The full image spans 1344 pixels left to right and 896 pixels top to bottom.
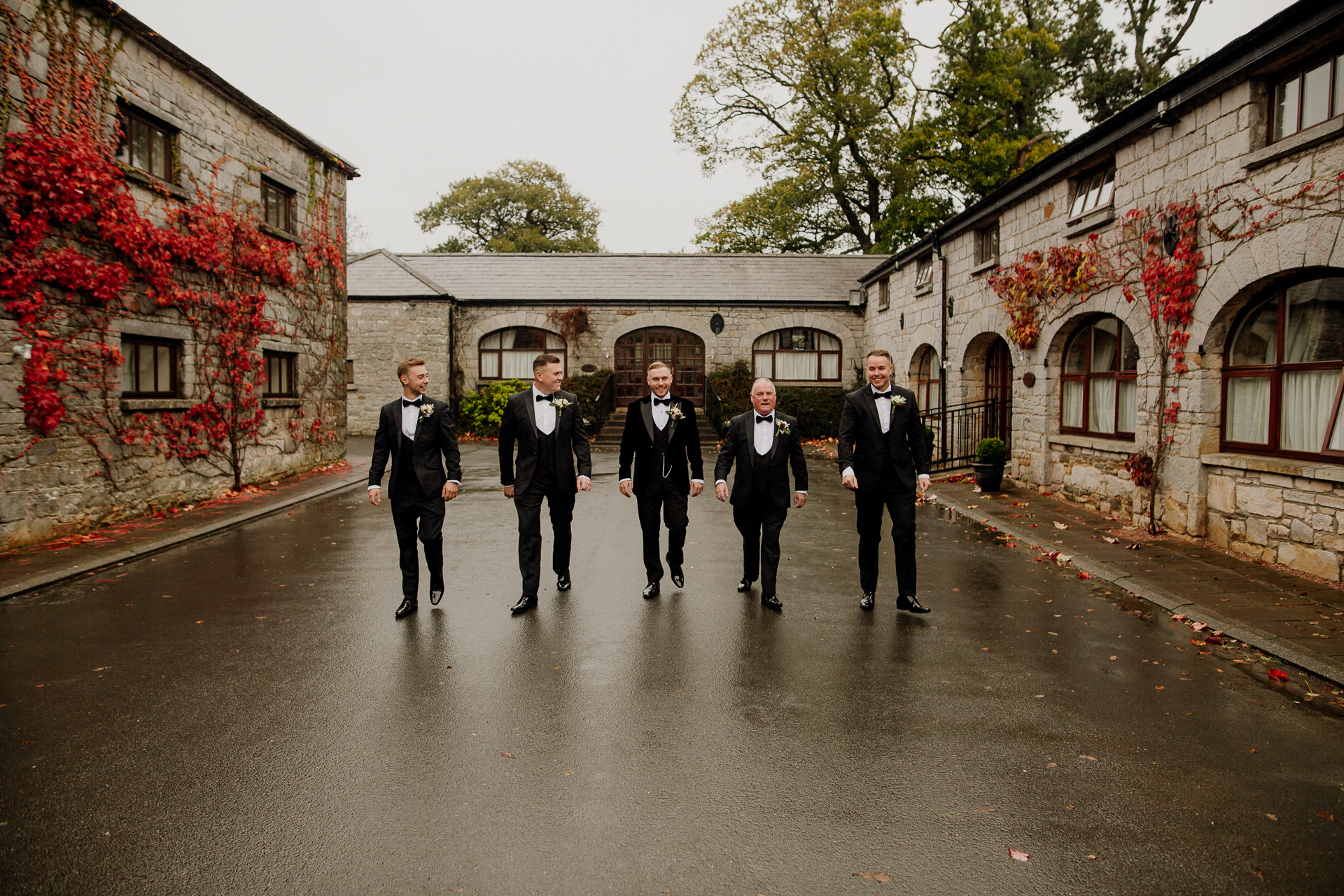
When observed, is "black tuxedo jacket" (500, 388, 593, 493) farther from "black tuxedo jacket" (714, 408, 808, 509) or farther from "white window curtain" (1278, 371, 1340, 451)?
"white window curtain" (1278, 371, 1340, 451)

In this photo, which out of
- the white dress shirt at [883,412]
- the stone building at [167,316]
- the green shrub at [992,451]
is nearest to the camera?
the white dress shirt at [883,412]

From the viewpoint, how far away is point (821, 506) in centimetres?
1082

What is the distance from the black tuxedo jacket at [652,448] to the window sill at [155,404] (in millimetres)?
6719

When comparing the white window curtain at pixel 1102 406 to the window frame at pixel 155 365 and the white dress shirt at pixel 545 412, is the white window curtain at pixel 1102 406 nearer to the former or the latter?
the white dress shirt at pixel 545 412

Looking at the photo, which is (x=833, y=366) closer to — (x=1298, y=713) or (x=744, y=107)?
(x=744, y=107)

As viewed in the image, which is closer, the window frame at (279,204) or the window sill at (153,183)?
the window sill at (153,183)

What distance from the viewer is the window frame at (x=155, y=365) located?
9508mm

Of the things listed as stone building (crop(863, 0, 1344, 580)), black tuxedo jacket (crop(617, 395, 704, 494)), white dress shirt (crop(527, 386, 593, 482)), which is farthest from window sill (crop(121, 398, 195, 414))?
stone building (crop(863, 0, 1344, 580))

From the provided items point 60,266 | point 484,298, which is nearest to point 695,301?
point 484,298

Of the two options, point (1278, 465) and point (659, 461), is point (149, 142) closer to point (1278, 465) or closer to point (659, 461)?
point (659, 461)

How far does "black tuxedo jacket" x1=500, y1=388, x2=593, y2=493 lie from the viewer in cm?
597

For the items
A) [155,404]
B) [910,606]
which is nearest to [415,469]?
[910,606]

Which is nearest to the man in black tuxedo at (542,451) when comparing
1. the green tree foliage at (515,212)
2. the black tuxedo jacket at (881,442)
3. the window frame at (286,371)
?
the black tuxedo jacket at (881,442)

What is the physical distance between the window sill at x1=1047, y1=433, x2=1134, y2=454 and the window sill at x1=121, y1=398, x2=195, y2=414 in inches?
457
